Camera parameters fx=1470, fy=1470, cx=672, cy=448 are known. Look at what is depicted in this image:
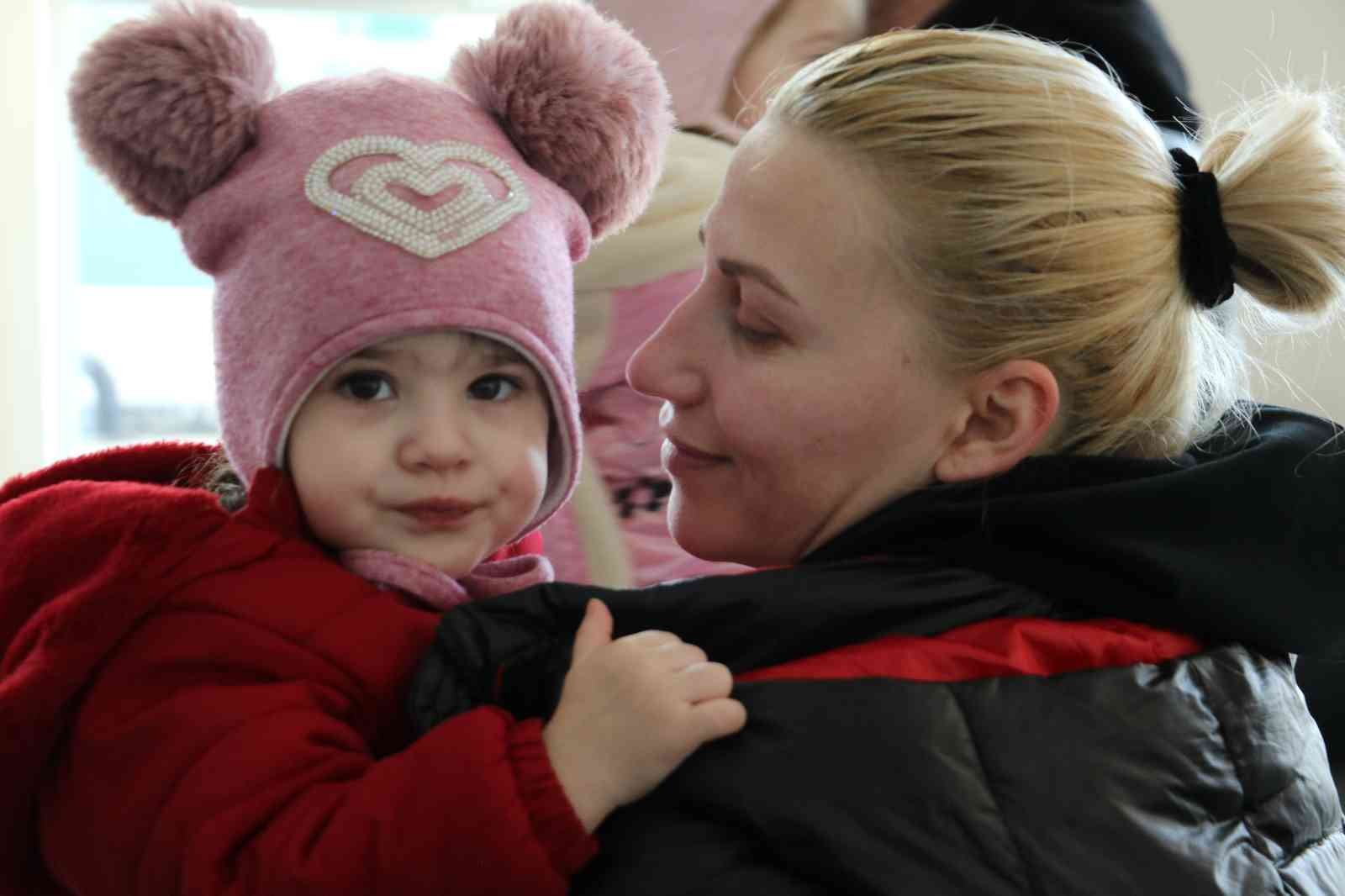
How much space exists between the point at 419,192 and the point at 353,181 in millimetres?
52

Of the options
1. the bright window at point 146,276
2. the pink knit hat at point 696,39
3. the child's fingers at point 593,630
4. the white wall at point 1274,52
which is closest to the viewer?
the child's fingers at point 593,630

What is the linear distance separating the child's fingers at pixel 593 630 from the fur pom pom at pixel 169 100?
473 millimetres

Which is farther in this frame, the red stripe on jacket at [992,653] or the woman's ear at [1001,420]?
the woman's ear at [1001,420]

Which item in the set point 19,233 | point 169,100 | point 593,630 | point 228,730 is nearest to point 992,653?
point 593,630

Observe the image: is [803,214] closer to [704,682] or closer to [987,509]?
[987,509]

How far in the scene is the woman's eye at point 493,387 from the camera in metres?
1.17

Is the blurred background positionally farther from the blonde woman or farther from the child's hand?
the child's hand

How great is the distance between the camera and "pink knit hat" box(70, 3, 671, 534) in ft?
3.66

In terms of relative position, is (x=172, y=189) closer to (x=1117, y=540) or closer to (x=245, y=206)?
(x=245, y=206)

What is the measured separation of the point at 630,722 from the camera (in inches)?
38.0

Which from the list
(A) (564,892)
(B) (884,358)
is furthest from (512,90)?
(A) (564,892)

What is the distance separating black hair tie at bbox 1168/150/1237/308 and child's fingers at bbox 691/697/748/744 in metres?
0.54

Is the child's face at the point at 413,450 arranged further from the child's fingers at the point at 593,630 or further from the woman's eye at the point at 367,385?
the child's fingers at the point at 593,630

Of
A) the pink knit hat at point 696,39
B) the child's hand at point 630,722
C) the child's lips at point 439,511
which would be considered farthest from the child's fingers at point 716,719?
the pink knit hat at point 696,39
